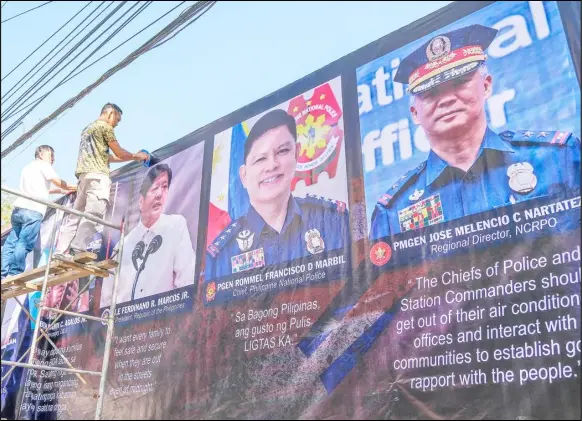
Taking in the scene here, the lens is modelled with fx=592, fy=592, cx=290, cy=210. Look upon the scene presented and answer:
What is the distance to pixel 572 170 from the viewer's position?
155 inches

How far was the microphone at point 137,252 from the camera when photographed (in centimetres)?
676

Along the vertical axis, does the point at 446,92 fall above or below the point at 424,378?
above

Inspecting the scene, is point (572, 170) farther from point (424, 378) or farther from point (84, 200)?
point (84, 200)

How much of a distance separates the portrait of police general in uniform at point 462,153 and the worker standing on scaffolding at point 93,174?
280 cm

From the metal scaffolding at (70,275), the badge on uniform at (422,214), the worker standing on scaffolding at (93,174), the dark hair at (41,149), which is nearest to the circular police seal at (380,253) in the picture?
the badge on uniform at (422,214)

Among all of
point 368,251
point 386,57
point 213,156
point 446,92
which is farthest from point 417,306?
point 213,156

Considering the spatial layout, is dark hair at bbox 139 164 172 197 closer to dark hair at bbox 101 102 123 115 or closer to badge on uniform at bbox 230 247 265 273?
dark hair at bbox 101 102 123 115

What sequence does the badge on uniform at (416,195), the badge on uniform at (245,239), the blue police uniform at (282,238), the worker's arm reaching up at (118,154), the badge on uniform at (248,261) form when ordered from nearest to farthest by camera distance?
the badge on uniform at (416,195) < the blue police uniform at (282,238) < the badge on uniform at (248,261) < the badge on uniform at (245,239) < the worker's arm reaching up at (118,154)

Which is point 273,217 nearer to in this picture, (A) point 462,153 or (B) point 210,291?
(B) point 210,291

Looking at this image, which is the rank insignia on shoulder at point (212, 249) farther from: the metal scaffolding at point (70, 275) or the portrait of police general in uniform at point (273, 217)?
the metal scaffolding at point (70, 275)

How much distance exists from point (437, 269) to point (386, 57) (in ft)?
6.81

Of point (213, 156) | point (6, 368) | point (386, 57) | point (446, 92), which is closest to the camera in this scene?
point (446, 92)

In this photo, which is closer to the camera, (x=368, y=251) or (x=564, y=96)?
(x=564, y=96)

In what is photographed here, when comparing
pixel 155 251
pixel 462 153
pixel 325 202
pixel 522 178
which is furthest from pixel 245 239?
pixel 522 178
